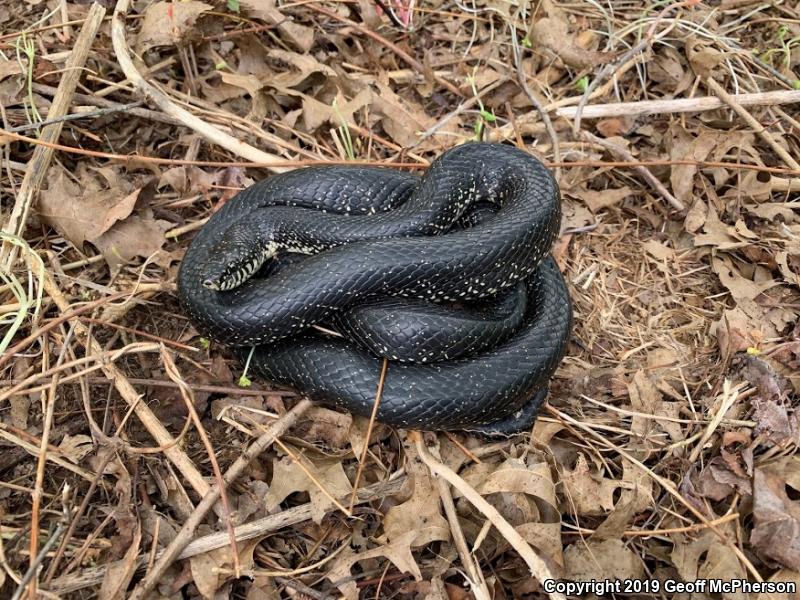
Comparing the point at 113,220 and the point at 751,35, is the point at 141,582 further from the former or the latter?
the point at 751,35

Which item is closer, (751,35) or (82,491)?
(82,491)

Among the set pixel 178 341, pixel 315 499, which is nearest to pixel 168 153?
pixel 178 341

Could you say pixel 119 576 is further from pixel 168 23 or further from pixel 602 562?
pixel 168 23

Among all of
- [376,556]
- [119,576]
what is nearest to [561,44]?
[376,556]

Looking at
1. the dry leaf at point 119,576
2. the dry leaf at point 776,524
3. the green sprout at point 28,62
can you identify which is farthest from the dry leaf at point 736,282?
the green sprout at point 28,62

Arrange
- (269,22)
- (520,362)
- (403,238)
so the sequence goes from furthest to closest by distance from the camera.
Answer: (269,22) < (403,238) < (520,362)

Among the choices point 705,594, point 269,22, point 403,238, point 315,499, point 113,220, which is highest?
point 269,22
